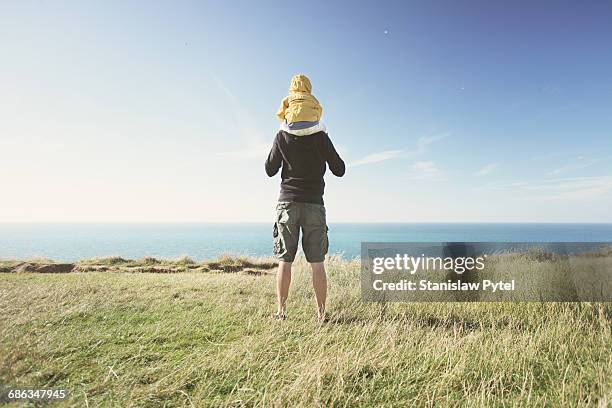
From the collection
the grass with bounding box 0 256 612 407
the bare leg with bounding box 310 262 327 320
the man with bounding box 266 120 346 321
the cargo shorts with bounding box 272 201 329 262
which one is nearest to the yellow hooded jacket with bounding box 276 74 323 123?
the man with bounding box 266 120 346 321

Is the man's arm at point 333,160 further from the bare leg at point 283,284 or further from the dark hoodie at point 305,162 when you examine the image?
the bare leg at point 283,284

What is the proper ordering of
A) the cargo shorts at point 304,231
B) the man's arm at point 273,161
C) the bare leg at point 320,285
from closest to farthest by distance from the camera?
the bare leg at point 320,285
the cargo shorts at point 304,231
the man's arm at point 273,161

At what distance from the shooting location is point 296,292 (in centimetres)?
500

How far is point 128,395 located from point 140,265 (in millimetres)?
8968

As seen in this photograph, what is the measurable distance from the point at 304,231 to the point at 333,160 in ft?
2.91

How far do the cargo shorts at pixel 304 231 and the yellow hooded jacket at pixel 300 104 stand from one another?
3.25ft

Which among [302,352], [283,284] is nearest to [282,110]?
[283,284]

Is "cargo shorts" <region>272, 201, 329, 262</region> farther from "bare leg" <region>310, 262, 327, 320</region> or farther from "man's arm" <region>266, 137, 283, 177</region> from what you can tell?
"man's arm" <region>266, 137, 283, 177</region>

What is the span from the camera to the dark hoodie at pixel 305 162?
12.2 ft

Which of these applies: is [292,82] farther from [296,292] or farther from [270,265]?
[270,265]

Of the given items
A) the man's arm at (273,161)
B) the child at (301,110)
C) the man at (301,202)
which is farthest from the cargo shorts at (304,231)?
the child at (301,110)

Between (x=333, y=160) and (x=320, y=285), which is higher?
(x=333, y=160)

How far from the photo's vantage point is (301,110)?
3678 mm

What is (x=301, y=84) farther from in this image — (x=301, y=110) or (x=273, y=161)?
(x=273, y=161)
